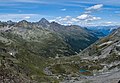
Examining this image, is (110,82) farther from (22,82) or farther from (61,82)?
(61,82)

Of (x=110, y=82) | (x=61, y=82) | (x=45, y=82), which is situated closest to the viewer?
(x=110, y=82)

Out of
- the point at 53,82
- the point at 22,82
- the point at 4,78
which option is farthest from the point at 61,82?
the point at 4,78

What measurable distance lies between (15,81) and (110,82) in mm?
47069

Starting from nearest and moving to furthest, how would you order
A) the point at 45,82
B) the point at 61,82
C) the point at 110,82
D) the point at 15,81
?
1. the point at 110,82
2. the point at 15,81
3. the point at 45,82
4. the point at 61,82

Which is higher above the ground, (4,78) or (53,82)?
(4,78)

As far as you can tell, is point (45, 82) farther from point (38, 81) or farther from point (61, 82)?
point (61, 82)

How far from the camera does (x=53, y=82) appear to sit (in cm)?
17375

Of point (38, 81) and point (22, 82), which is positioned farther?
point (38, 81)

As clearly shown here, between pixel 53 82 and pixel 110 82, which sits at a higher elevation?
pixel 110 82

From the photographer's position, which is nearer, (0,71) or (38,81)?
(0,71)

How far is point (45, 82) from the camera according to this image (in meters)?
168

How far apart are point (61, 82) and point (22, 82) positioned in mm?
52503

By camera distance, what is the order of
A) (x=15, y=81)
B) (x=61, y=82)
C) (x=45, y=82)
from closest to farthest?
1. (x=15, y=81)
2. (x=45, y=82)
3. (x=61, y=82)

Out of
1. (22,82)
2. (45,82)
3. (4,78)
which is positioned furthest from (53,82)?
(4,78)
